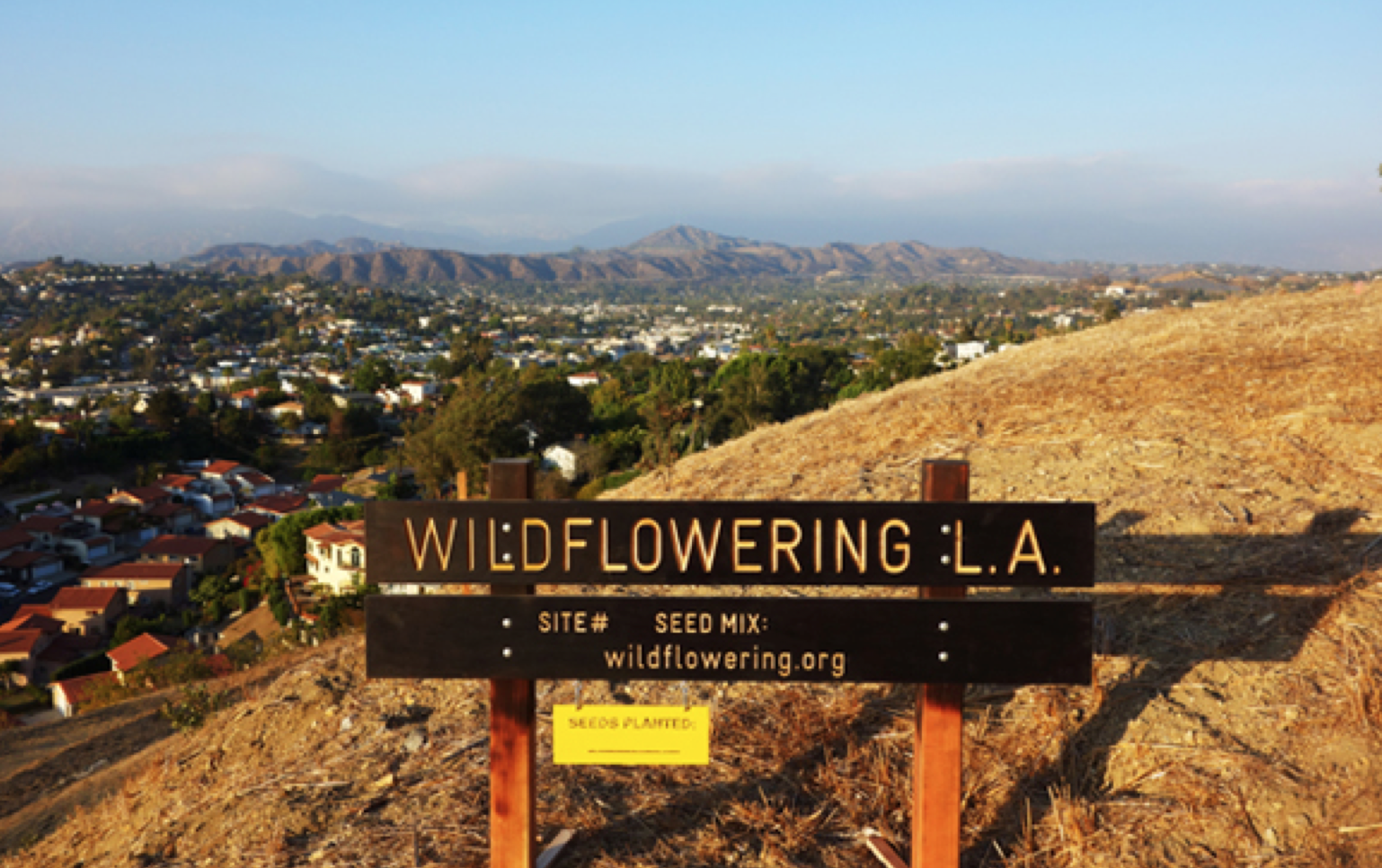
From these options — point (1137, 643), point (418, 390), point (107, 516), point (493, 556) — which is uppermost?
point (493, 556)

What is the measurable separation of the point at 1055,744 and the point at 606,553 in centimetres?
246

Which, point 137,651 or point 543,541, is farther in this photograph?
point 137,651

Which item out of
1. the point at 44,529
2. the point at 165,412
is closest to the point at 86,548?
the point at 44,529

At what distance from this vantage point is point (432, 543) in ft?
11.2

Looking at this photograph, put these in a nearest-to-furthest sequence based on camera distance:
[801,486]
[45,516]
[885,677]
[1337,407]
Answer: [885,677], [1337,407], [801,486], [45,516]


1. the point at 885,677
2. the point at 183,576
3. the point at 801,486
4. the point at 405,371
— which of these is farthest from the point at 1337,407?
the point at 405,371

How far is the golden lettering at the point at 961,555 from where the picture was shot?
3.31m

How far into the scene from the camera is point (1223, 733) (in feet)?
13.5

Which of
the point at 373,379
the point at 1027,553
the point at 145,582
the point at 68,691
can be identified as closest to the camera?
the point at 1027,553

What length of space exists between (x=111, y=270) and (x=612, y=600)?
7911 inches

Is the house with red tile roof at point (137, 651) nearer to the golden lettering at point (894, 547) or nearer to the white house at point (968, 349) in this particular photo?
the golden lettering at point (894, 547)

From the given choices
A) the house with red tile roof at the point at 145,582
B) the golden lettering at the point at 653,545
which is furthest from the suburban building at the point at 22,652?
the golden lettering at the point at 653,545

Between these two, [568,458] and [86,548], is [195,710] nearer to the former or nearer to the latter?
[568,458]

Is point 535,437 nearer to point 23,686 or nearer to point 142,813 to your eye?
point 23,686
